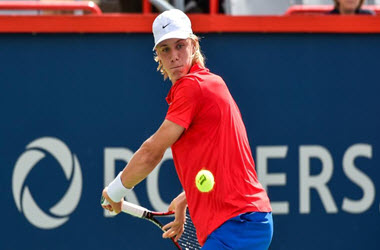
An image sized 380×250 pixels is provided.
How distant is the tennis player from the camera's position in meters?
3.54

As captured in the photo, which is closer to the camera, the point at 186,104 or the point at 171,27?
the point at 186,104

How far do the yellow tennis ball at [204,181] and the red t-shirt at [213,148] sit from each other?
25 mm

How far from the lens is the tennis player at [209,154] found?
3545 millimetres

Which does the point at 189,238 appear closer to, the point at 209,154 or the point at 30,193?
the point at 209,154

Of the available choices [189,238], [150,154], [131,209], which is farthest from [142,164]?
[189,238]

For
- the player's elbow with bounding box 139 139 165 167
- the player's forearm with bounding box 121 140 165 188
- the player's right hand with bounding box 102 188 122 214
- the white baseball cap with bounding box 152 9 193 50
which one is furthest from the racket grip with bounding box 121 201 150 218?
the white baseball cap with bounding box 152 9 193 50

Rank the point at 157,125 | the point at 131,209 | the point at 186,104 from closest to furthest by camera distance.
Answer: the point at 186,104, the point at 131,209, the point at 157,125

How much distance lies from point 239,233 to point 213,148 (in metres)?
0.40

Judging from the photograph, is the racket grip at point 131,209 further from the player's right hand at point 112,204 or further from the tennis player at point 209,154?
the tennis player at point 209,154

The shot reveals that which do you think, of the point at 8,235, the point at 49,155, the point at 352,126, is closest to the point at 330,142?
the point at 352,126

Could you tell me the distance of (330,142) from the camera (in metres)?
5.78

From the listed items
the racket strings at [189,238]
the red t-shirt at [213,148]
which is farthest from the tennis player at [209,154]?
the racket strings at [189,238]

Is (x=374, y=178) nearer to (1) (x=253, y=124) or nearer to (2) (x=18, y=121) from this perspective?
(1) (x=253, y=124)

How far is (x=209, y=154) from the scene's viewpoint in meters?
3.55
